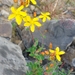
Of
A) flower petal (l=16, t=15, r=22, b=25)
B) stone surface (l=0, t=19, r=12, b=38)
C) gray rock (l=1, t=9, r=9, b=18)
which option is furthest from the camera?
gray rock (l=1, t=9, r=9, b=18)

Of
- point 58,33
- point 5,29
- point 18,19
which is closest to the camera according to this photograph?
point 18,19

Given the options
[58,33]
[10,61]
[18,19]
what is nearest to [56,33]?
[58,33]

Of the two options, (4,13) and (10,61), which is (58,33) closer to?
(4,13)

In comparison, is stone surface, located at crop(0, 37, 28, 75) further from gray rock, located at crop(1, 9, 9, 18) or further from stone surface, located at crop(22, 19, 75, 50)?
gray rock, located at crop(1, 9, 9, 18)

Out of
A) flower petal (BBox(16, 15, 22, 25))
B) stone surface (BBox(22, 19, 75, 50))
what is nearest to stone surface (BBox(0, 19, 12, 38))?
stone surface (BBox(22, 19, 75, 50))

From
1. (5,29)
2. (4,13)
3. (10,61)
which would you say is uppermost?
(4,13)

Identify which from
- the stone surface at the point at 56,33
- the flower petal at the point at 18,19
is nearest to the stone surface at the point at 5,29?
the stone surface at the point at 56,33

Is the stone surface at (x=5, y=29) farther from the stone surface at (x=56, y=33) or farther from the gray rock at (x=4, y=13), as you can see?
the gray rock at (x=4, y=13)
